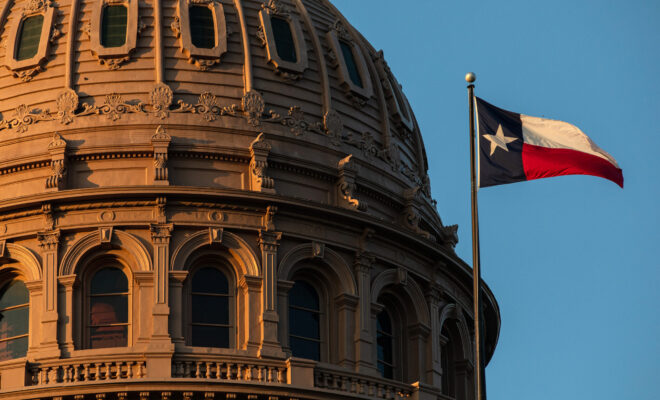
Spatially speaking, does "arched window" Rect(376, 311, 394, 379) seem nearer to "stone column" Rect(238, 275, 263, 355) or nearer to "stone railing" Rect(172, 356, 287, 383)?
"stone column" Rect(238, 275, 263, 355)

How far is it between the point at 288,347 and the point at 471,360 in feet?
29.5

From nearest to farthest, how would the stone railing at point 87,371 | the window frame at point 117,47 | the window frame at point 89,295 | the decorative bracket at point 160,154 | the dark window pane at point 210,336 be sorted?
the stone railing at point 87,371, the window frame at point 89,295, the dark window pane at point 210,336, the decorative bracket at point 160,154, the window frame at point 117,47

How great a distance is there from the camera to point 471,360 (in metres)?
66.2

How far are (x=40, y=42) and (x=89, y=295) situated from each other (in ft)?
31.5

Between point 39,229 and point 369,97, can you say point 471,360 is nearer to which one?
point 369,97

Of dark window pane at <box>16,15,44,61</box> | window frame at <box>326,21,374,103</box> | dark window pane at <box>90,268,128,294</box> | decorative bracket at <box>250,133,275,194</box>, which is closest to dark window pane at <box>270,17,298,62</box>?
window frame at <box>326,21,374,103</box>

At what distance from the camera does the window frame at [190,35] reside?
63938 millimetres

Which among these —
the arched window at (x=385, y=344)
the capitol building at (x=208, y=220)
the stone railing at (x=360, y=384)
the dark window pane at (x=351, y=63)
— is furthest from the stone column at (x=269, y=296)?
the dark window pane at (x=351, y=63)

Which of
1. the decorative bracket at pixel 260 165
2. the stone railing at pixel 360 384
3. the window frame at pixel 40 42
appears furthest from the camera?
the window frame at pixel 40 42

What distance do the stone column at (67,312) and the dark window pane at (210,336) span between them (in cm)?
355

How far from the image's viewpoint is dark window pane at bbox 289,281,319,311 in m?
61.1

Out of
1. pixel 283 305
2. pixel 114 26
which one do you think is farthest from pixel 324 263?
pixel 114 26

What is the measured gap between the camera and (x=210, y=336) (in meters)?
59.4

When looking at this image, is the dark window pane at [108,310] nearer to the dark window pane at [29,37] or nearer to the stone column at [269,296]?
the stone column at [269,296]
